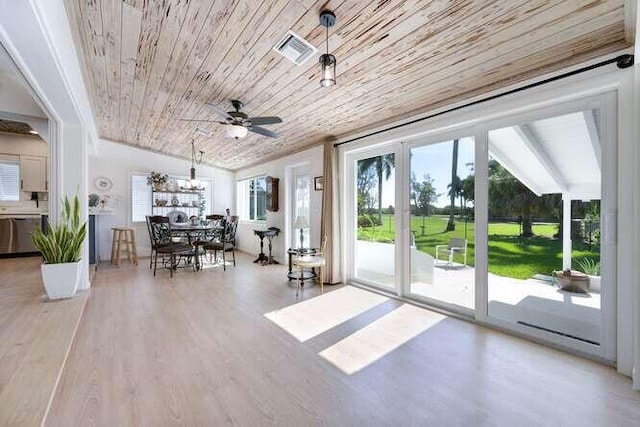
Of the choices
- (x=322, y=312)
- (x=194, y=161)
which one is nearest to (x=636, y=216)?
(x=322, y=312)

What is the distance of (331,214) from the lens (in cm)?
457

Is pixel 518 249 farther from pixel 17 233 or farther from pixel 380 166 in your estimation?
pixel 17 233

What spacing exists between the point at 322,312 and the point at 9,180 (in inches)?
293

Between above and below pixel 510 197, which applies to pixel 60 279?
below

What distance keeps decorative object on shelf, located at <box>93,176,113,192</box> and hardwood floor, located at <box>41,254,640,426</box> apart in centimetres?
453

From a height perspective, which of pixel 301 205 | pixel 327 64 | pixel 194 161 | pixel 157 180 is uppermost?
pixel 194 161

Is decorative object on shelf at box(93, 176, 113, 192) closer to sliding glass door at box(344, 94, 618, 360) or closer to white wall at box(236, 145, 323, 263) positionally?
white wall at box(236, 145, 323, 263)

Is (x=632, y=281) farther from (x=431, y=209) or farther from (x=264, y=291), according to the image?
(x=264, y=291)

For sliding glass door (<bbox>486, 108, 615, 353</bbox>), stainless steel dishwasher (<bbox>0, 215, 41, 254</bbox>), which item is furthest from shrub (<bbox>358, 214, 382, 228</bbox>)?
stainless steel dishwasher (<bbox>0, 215, 41, 254</bbox>)

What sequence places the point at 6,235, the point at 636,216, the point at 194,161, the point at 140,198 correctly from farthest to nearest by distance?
the point at 194,161
the point at 140,198
the point at 6,235
the point at 636,216

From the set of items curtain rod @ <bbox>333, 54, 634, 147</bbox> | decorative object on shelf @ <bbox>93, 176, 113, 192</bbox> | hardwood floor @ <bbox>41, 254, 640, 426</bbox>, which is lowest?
hardwood floor @ <bbox>41, 254, 640, 426</bbox>

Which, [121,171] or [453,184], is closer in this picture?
[453,184]

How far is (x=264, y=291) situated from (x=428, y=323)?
7.46 ft

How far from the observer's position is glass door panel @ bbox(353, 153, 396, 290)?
4.05 metres
